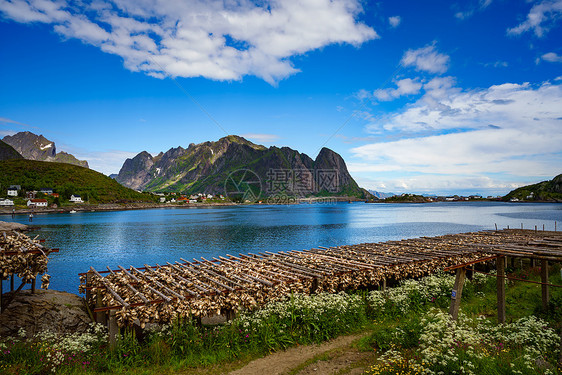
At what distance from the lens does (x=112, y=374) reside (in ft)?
33.3

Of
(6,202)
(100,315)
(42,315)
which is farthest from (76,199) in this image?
(42,315)

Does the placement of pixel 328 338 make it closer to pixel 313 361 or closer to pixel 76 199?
pixel 313 361

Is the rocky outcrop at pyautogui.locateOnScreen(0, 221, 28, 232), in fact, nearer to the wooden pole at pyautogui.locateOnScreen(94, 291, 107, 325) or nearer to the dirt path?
the wooden pole at pyautogui.locateOnScreen(94, 291, 107, 325)

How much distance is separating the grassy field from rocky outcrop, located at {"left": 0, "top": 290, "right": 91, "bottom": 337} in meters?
1.06

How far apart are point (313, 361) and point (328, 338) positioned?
2.08 metres

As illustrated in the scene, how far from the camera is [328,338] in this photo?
13.0 m

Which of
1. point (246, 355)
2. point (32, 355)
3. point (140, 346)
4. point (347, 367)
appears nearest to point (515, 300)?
point (347, 367)

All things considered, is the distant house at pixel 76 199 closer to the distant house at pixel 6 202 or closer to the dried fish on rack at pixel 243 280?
the distant house at pixel 6 202

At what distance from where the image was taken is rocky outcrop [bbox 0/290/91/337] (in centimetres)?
1241

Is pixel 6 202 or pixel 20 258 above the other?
pixel 20 258

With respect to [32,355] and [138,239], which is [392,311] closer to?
[32,355]

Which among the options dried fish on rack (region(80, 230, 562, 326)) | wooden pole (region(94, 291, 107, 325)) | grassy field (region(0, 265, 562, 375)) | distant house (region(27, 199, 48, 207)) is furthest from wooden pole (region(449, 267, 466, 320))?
distant house (region(27, 199, 48, 207))

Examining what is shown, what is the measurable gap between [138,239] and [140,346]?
62418mm

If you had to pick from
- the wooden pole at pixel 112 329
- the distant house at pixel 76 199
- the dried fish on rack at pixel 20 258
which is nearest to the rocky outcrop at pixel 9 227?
the dried fish on rack at pixel 20 258
